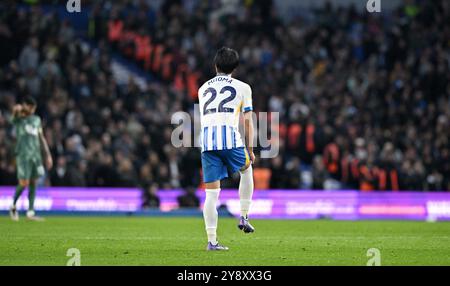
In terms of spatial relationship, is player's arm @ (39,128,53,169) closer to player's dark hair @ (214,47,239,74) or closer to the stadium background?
the stadium background

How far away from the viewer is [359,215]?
84.2ft

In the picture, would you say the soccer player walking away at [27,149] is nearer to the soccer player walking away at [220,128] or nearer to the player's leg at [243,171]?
the player's leg at [243,171]

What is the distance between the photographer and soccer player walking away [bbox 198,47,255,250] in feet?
40.3

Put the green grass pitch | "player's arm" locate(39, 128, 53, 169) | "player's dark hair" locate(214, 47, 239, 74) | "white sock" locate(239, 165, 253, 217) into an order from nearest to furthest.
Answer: the green grass pitch → "player's dark hair" locate(214, 47, 239, 74) → "white sock" locate(239, 165, 253, 217) → "player's arm" locate(39, 128, 53, 169)

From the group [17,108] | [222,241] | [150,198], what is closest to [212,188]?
[222,241]

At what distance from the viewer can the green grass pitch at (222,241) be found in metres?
11.3

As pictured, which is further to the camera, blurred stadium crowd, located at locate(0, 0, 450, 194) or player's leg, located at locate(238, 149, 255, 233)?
blurred stadium crowd, located at locate(0, 0, 450, 194)

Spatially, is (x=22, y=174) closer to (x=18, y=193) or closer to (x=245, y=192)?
(x=18, y=193)

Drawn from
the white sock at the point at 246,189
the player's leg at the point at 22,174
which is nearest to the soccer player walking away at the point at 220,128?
the white sock at the point at 246,189

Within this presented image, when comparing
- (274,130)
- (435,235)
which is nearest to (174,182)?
(274,130)

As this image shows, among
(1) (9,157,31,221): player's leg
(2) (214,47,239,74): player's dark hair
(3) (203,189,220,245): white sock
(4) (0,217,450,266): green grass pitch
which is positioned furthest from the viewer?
(1) (9,157,31,221): player's leg

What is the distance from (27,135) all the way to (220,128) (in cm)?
848

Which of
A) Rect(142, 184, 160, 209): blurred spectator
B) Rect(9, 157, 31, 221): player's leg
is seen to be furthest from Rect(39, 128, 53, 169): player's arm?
Rect(142, 184, 160, 209): blurred spectator

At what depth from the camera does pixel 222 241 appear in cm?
1428
